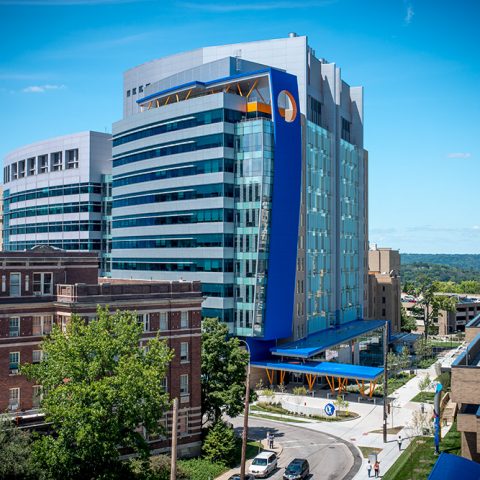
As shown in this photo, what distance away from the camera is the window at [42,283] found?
57.0m

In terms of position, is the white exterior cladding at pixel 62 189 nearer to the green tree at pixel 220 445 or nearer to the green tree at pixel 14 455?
the green tree at pixel 220 445

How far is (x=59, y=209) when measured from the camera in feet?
463

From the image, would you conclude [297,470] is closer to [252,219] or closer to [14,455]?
[14,455]

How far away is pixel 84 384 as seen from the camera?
43.4 metres

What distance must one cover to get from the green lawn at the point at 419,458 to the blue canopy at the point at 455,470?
777 inches

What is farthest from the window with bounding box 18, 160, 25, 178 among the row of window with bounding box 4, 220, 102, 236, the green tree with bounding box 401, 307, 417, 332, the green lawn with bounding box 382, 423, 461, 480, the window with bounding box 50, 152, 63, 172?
the green lawn with bounding box 382, 423, 461, 480

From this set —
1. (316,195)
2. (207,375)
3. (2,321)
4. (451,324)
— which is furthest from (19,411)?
(451,324)

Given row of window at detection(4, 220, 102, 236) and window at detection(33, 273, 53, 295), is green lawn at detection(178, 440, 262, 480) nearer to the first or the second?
window at detection(33, 273, 53, 295)

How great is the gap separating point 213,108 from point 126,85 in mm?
51579

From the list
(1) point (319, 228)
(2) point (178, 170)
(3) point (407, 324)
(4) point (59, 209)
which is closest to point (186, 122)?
(2) point (178, 170)

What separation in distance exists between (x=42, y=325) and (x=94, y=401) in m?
13.4

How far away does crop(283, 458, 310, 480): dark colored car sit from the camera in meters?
52.1

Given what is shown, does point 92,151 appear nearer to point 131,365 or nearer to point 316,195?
point 316,195

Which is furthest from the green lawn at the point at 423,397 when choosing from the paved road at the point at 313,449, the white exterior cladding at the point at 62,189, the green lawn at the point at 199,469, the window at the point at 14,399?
the white exterior cladding at the point at 62,189
